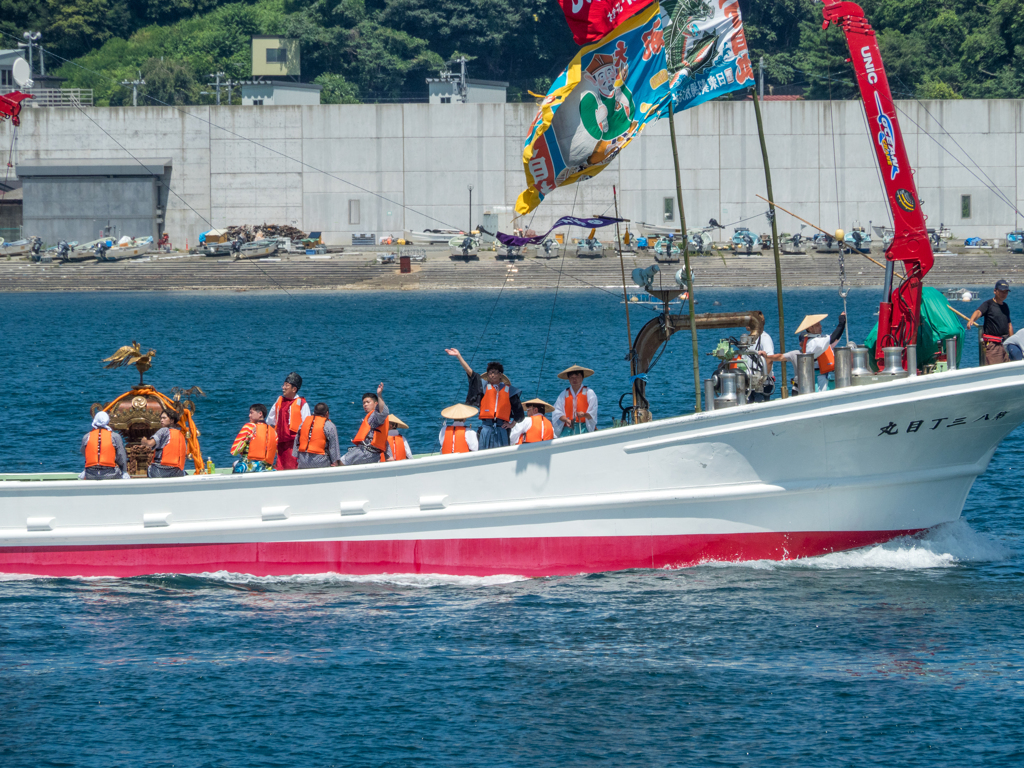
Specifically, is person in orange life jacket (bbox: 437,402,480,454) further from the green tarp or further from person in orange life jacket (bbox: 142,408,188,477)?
the green tarp

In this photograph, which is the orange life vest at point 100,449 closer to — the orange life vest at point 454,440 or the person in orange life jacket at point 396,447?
the person in orange life jacket at point 396,447

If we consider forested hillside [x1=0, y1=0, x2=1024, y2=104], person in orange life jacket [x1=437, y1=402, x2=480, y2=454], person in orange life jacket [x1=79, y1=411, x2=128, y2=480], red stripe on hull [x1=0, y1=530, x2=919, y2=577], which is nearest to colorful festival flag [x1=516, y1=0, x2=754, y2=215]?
person in orange life jacket [x1=437, y1=402, x2=480, y2=454]

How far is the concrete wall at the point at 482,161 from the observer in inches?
3447

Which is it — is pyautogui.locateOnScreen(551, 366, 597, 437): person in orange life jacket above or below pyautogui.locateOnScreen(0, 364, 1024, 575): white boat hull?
above

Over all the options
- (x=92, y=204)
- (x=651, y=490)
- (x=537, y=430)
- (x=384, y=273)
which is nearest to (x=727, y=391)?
(x=651, y=490)

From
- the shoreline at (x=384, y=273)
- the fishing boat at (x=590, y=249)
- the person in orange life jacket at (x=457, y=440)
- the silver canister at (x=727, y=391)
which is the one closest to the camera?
the silver canister at (x=727, y=391)

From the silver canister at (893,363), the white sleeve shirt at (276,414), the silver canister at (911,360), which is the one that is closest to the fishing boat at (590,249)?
the white sleeve shirt at (276,414)

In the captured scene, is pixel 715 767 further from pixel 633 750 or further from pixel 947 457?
pixel 947 457

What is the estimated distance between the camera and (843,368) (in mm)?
14859

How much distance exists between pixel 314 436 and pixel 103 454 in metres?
2.63

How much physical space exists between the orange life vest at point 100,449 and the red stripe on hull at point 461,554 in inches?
44.6

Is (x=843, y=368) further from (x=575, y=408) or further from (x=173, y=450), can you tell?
(x=173, y=450)

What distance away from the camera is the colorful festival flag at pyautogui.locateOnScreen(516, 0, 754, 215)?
14219mm

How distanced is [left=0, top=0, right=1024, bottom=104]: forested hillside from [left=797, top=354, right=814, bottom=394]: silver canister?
9313 cm
